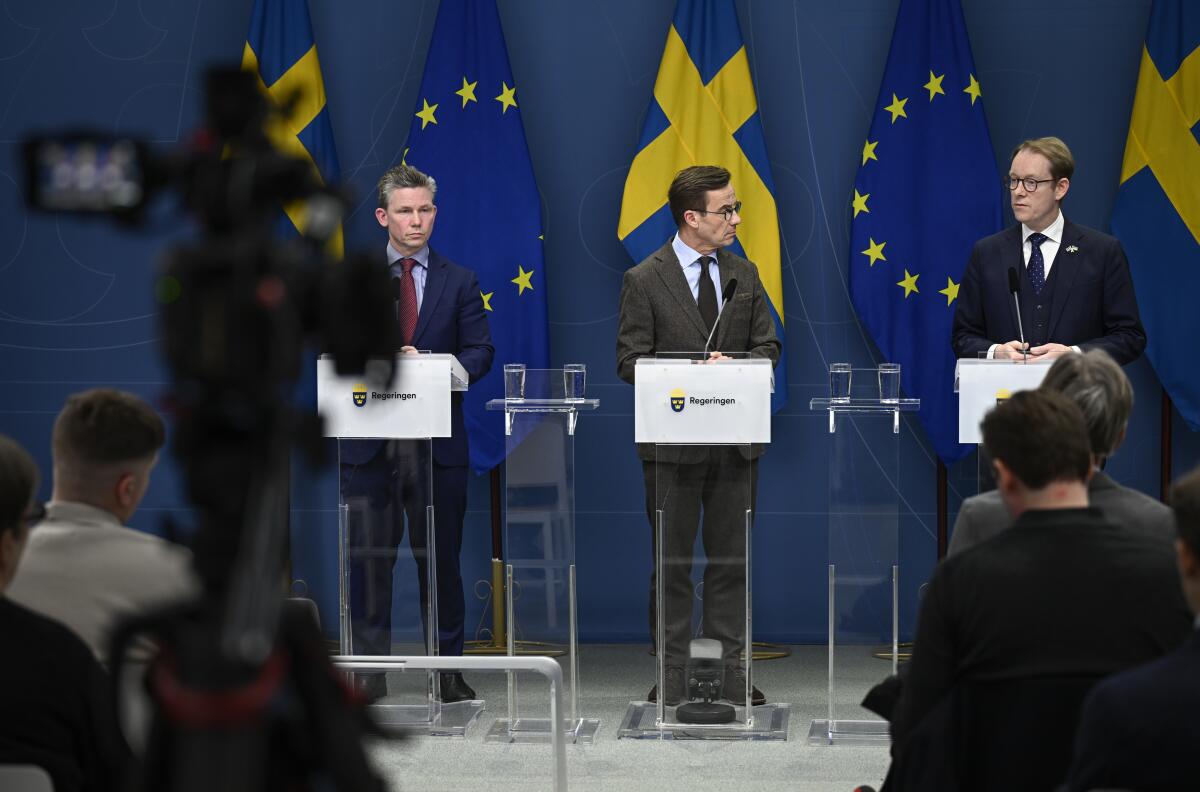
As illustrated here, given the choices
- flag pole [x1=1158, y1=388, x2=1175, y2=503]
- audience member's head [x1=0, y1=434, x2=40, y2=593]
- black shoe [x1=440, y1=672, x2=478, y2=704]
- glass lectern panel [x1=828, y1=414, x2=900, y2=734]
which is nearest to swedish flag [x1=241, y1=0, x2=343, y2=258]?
black shoe [x1=440, y1=672, x2=478, y2=704]

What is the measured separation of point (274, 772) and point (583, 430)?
5804 millimetres

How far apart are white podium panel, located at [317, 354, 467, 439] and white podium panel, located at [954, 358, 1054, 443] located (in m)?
1.75

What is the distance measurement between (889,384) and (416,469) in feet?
5.64

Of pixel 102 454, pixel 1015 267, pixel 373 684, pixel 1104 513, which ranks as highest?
pixel 1015 267

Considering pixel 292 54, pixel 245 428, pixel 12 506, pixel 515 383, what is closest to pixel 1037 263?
pixel 515 383

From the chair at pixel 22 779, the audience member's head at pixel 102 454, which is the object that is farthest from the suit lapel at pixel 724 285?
the chair at pixel 22 779

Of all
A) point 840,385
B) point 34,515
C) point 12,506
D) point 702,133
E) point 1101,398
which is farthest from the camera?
point 702,133

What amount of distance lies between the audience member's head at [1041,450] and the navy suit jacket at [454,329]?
341 cm

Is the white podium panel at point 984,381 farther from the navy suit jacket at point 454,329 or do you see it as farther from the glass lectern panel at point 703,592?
the navy suit jacket at point 454,329

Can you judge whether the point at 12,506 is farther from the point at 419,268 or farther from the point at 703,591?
the point at 419,268

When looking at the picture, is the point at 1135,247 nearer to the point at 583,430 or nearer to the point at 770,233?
the point at 770,233

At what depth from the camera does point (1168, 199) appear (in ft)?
22.2

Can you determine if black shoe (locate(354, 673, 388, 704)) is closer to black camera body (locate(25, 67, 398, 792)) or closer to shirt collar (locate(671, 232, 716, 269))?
shirt collar (locate(671, 232, 716, 269))

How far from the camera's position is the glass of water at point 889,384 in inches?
204
